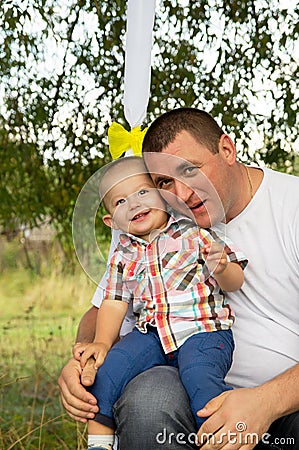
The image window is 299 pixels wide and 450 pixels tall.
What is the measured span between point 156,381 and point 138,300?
0.72ft

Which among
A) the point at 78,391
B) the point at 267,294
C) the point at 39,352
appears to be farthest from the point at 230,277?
the point at 39,352

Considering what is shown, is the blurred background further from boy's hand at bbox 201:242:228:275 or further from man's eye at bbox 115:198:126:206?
boy's hand at bbox 201:242:228:275

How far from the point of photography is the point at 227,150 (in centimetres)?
194

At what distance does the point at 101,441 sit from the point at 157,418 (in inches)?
5.8

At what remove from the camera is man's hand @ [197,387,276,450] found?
5.32ft

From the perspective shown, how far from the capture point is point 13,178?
11.2ft

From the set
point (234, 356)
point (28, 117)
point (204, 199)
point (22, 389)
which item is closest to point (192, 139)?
point (204, 199)

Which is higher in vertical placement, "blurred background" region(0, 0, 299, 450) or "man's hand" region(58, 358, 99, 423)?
"blurred background" region(0, 0, 299, 450)

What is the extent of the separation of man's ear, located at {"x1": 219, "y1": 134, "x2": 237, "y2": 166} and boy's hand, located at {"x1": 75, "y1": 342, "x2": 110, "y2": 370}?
0.51m

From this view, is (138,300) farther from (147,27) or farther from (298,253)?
(147,27)

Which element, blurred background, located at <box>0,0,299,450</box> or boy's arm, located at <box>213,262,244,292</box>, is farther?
blurred background, located at <box>0,0,299,450</box>

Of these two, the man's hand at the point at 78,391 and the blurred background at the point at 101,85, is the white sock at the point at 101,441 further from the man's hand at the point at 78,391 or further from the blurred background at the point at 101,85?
the blurred background at the point at 101,85

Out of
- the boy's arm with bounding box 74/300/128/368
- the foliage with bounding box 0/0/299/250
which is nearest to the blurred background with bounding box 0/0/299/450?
the foliage with bounding box 0/0/299/250

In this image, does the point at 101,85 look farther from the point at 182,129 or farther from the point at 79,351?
the point at 79,351
